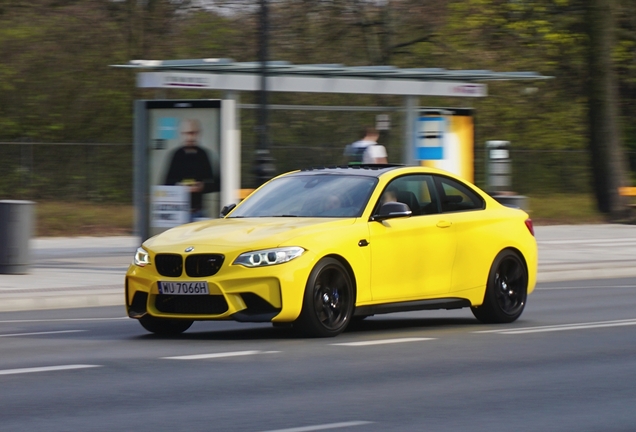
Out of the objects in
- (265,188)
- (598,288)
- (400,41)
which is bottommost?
(598,288)

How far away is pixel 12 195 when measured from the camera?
33.2m

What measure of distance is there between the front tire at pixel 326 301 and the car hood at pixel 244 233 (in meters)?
0.34

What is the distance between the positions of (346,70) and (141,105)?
120 inches

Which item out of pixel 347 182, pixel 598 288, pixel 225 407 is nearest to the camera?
pixel 225 407

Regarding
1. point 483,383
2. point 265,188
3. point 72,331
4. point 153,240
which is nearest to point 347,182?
point 265,188

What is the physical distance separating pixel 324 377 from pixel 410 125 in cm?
1367

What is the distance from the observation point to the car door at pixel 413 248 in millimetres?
11656

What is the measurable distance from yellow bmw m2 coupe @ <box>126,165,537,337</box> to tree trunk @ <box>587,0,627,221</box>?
19.9 meters

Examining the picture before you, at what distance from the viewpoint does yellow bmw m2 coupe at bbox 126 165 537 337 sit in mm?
10789

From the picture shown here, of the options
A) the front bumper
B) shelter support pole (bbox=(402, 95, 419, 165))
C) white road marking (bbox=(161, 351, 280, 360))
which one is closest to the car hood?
the front bumper

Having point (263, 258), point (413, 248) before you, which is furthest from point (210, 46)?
point (263, 258)

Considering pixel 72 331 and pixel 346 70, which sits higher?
pixel 346 70

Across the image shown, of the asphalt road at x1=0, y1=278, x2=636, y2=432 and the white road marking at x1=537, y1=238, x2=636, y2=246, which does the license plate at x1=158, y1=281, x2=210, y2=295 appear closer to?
the asphalt road at x1=0, y1=278, x2=636, y2=432

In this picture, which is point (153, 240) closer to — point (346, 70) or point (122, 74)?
point (346, 70)
